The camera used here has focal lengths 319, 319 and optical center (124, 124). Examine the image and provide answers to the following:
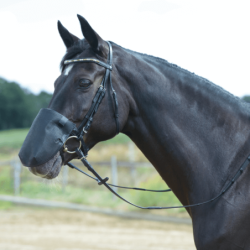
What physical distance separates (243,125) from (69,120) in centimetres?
124

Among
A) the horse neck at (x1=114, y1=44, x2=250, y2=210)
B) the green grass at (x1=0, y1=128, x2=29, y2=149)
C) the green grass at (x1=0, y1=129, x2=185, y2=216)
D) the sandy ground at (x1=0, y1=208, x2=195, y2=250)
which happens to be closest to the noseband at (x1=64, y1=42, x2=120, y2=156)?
the horse neck at (x1=114, y1=44, x2=250, y2=210)

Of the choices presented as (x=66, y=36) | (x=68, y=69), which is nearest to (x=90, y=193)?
(x=66, y=36)

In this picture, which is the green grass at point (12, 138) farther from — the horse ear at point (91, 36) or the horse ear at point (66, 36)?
the horse ear at point (91, 36)

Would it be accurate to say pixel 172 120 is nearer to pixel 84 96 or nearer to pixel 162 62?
pixel 162 62

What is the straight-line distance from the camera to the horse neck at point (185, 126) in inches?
89.1

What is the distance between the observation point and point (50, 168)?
2.14 meters

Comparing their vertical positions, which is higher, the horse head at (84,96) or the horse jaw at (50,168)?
the horse head at (84,96)

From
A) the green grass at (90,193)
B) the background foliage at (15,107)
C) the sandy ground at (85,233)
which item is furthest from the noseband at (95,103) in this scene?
the background foliage at (15,107)

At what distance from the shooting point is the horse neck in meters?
2.26

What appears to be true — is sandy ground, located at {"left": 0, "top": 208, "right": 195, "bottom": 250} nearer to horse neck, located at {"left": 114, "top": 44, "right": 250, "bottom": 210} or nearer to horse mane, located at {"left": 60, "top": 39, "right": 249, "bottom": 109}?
horse neck, located at {"left": 114, "top": 44, "right": 250, "bottom": 210}

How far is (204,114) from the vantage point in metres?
2.34

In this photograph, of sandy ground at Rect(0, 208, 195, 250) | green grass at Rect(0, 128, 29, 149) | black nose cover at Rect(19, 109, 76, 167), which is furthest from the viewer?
green grass at Rect(0, 128, 29, 149)

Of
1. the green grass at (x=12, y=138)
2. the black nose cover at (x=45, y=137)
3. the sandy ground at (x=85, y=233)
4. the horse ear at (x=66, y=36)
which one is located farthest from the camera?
the green grass at (x=12, y=138)

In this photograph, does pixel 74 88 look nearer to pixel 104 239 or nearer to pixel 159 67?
pixel 159 67
